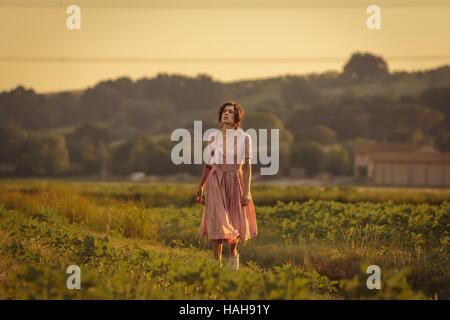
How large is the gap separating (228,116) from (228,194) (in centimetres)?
85

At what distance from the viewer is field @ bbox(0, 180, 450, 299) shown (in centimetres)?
718

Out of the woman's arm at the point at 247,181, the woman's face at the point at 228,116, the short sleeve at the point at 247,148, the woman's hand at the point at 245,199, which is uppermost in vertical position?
the woman's face at the point at 228,116

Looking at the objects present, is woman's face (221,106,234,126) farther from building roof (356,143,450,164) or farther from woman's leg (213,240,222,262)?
building roof (356,143,450,164)

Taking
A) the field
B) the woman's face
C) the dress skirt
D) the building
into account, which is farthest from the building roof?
the woman's face

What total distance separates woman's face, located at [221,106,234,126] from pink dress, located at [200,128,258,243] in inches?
6.0

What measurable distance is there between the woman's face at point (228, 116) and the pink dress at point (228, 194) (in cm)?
15

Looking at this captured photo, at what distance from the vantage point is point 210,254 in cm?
1144

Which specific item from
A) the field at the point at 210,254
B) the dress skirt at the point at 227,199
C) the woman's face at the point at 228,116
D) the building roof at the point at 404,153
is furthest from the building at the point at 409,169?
the woman's face at the point at 228,116

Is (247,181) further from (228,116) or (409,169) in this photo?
(409,169)

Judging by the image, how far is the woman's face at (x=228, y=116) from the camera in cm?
916

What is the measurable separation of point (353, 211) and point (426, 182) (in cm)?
3710

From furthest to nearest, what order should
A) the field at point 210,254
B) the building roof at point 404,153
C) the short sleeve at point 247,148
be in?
the building roof at point 404,153 < the short sleeve at point 247,148 < the field at point 210,254

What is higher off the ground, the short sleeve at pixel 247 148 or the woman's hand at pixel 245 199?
the short sleeve at pixel 247 148

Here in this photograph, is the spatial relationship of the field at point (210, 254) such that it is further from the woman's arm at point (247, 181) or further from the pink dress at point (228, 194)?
the woman's arm at point (247, 181)
